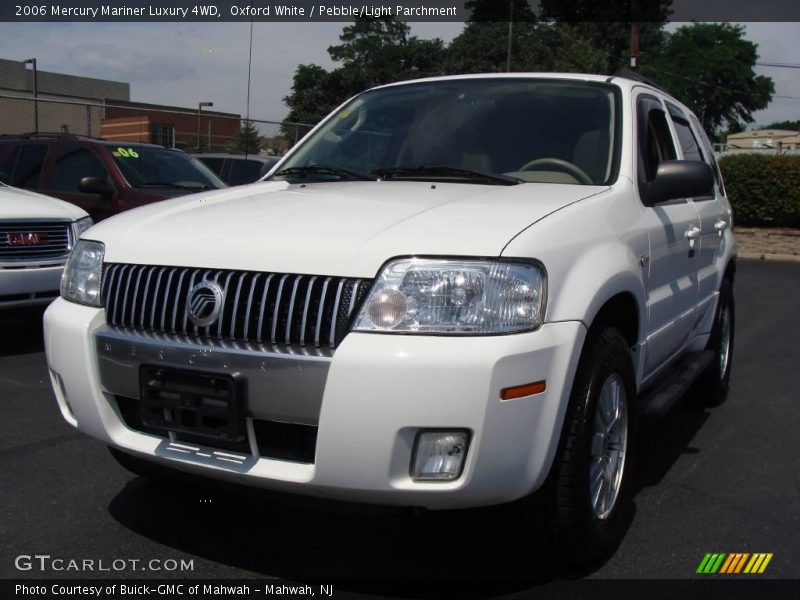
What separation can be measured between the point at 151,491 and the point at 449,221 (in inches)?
76.0

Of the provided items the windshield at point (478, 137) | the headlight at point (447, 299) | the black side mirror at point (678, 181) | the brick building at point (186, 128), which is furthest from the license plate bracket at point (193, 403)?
the brick building at point (186, 128)

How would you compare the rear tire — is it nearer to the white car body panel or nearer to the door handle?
the door handle

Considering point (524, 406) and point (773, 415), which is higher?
point (524, 406)

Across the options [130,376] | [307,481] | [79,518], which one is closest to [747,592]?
[307,481]

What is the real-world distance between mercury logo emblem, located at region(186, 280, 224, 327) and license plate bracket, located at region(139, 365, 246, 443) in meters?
0.17

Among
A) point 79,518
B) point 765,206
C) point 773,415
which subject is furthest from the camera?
point 765,206

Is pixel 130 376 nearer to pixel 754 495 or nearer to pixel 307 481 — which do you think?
pixel 307 481

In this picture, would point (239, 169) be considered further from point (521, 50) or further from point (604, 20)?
point (604, 20)

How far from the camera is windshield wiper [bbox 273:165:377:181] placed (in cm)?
389

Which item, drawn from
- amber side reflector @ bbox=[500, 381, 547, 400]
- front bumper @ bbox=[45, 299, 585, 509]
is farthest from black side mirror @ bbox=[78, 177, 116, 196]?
amber side reflector @ bbox=[500, 381, 547, 400]

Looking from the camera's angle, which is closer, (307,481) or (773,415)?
(307,481)

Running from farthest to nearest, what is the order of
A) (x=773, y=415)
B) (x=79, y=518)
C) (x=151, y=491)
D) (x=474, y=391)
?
(x=773, y=415), (x=151, y=491), (x=79, y=518), (x=474, y=391)

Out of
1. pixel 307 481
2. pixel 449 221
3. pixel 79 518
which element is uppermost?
pixel 449 221

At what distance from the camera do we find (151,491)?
3.83 meters
